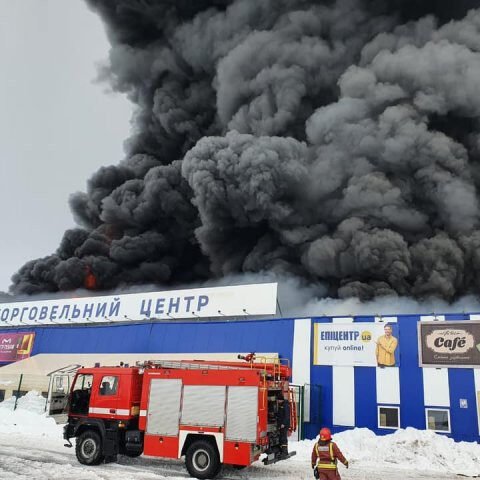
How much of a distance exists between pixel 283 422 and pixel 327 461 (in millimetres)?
3802

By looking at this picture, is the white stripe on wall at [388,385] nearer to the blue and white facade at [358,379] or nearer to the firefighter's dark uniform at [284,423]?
the blue and white facade at [358,379]

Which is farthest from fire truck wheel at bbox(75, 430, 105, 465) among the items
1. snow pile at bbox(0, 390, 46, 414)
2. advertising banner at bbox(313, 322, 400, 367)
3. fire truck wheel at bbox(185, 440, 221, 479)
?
advertising banner at bbox(313, 322, 400, 367)

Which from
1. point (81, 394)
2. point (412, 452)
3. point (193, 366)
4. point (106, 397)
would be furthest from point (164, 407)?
point (412, 452)

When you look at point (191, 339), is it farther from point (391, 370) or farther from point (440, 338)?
point (440, 338)

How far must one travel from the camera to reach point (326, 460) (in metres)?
7.30

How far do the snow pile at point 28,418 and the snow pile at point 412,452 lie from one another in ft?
29.2

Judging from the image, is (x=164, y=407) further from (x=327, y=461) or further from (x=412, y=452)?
(x=412, y=452)

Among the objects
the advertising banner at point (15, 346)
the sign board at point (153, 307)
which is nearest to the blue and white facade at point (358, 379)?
the sign board at point (153, 307)

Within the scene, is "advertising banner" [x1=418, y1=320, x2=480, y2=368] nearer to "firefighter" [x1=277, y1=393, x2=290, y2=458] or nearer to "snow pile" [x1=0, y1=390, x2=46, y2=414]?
"firefighter" [x1=277, y1=393, x2=290, y2=458]

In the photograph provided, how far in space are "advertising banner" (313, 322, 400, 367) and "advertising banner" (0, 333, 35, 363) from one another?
16.5 metres

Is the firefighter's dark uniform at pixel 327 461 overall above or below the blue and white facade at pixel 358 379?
below

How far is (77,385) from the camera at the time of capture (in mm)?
12398

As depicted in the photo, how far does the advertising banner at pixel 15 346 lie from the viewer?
81.9 feet

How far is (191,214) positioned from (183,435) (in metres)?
42.1
